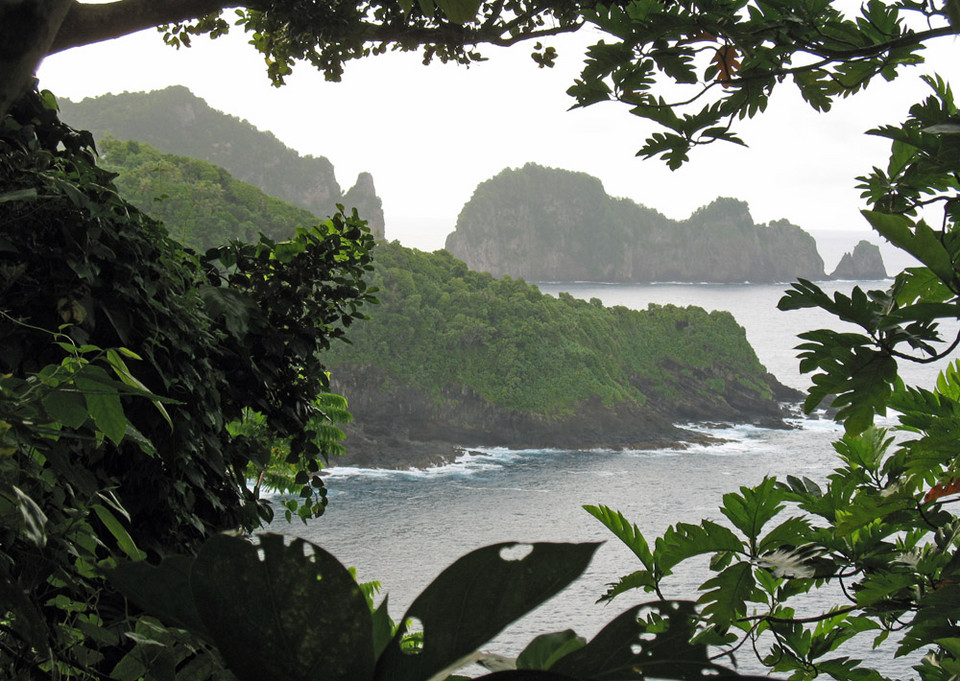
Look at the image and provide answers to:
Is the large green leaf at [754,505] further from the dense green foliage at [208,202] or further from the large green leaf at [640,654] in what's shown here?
the dense green foliage at [208,202]

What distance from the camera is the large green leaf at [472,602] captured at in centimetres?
26

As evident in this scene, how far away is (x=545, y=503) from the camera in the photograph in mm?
24406

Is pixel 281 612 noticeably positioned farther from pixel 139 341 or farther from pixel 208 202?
pixel 208 202

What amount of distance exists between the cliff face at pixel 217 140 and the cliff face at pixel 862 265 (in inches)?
1659

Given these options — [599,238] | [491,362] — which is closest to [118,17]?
[491,362]

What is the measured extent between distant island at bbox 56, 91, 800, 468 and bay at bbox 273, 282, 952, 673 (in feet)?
5.50

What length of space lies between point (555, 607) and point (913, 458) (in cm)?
1983

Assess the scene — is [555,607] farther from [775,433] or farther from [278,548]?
[278,548]

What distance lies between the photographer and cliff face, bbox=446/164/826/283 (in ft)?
206

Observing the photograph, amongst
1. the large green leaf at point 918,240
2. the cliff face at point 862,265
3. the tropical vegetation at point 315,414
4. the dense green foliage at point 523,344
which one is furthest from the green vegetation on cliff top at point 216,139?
the large green leaf at point 918,240

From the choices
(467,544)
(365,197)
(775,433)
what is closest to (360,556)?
(467,544)

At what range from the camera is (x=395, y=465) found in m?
27.1

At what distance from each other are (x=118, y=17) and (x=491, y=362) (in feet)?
103

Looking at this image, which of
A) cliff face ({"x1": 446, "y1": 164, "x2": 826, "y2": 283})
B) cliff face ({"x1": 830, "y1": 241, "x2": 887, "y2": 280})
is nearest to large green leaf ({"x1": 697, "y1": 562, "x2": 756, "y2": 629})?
cliff face ({"x1": 446, "y1": 164, "x2": 826, "y2": 283})
